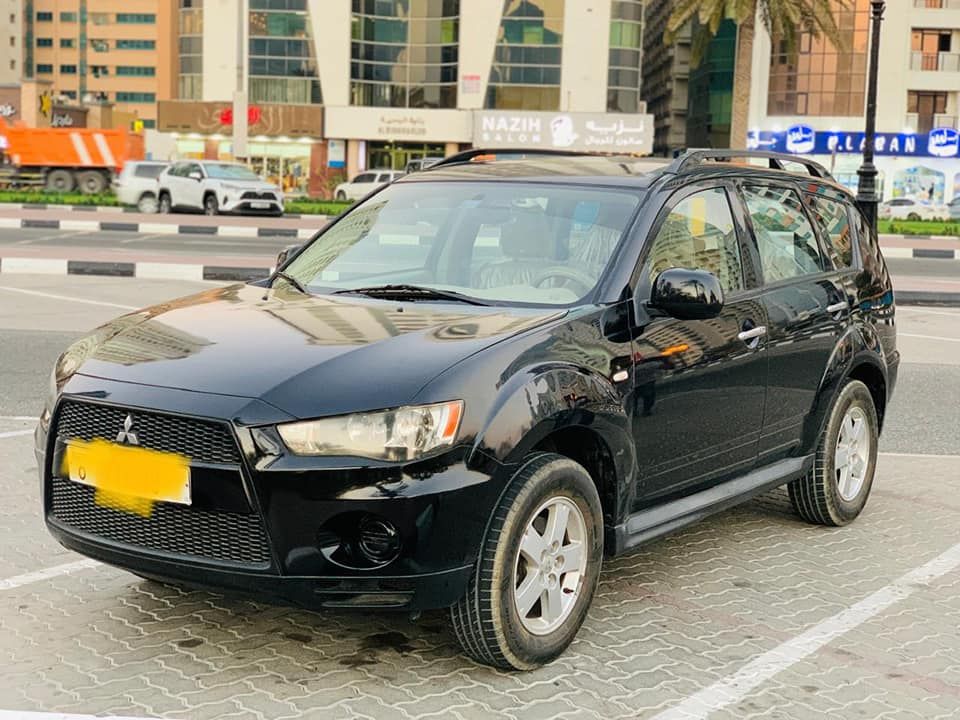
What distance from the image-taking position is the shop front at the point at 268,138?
6359 cm

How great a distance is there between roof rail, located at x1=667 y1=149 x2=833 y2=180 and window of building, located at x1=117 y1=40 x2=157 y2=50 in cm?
15000

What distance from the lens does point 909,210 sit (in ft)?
187

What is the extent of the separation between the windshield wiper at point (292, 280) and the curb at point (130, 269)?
1250 centimetres

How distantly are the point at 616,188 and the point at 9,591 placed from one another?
2770 mm

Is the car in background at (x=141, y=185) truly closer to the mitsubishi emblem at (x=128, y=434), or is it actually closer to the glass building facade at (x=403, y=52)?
the glass building facade at (x=403, y=52)

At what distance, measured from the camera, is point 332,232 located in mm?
5492

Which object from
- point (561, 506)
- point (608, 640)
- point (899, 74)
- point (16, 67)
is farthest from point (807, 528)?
point (16, 67)

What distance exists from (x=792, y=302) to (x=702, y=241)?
64 cm

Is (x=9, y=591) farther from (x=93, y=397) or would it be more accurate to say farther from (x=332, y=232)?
(x=332, y=232)

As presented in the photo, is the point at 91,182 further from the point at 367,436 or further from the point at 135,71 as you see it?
the point at 135,71

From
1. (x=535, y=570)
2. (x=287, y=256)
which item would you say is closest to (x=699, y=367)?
(x=535, y=570)

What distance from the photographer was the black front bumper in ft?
11.8

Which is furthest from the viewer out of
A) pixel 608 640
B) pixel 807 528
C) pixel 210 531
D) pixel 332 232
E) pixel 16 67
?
pixel 16 67

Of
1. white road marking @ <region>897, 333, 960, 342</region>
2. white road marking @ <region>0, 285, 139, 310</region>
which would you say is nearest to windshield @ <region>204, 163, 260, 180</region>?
white road marking @ <region>0, 285, 139, 310</region>
